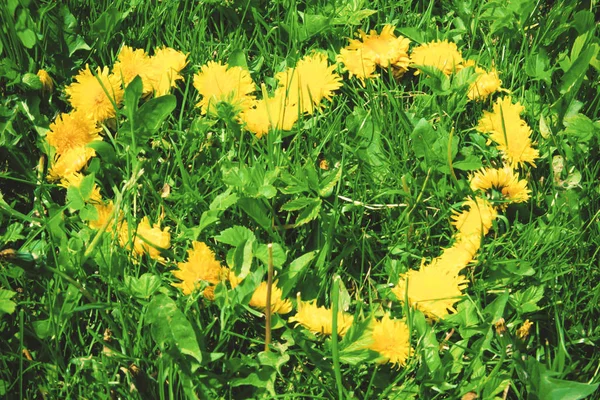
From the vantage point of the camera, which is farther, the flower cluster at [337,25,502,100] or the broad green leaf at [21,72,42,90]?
the flower cluster at [337,25,502,100]

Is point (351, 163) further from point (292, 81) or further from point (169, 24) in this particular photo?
point (169, 24)

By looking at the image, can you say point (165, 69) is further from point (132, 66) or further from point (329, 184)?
point (329, 184)

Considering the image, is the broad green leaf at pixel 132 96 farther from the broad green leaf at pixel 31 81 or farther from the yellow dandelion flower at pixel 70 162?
the broad green leaf at pixel 31 81

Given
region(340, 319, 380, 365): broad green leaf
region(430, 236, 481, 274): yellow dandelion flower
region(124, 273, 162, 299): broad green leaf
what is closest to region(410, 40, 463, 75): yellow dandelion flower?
region(430, 236, 481, 274): yellow dandelion flower

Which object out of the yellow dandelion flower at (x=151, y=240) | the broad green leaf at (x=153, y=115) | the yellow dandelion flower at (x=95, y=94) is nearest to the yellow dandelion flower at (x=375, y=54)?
the broad green leaf at (x=153, y=115)

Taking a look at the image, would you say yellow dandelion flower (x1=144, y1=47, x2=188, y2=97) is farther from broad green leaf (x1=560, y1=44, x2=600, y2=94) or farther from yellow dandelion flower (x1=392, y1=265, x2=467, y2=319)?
broad green leaf (x1=560, y1=44, x2=600, y2=94)

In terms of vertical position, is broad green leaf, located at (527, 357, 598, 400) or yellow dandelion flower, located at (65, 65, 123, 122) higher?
yellow dandelion flower, located at (65, 65, 123, 122)

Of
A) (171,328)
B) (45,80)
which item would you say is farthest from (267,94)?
(171,328)
